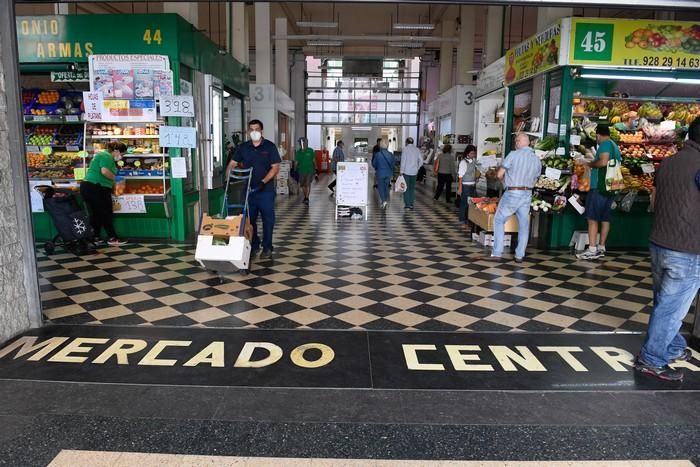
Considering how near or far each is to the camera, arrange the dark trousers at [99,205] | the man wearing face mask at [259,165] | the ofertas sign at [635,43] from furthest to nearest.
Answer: the dark trousers at [99,205], the ofertas sign at [635,43], the man wearing face mask at [259,165]

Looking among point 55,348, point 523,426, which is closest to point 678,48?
point 523,426

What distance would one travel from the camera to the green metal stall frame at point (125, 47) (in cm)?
662

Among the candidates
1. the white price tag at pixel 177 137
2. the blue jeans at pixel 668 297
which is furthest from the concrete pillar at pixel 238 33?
the blue jeans at pixel 668 297

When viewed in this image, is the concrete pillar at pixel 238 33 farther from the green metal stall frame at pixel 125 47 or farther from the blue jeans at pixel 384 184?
the blue jeans at pixel 384 184

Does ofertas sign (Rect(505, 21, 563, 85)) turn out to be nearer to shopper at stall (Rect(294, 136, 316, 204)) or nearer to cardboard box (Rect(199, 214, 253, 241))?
cardboard box (Rect(199, 214, 253, 241))

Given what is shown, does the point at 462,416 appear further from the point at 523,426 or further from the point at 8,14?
the point at 8,14

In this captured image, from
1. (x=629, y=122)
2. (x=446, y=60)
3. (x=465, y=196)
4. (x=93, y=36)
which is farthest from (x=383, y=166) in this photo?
(x=446, y=60)

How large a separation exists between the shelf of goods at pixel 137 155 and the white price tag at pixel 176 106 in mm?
451

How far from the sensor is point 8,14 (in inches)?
132

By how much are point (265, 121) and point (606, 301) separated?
10.7 m

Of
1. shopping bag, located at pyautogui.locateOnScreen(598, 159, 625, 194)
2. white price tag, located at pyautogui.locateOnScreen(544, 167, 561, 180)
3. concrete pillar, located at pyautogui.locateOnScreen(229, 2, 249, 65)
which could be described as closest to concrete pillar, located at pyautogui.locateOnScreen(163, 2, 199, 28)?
concrete pillar, located at pyautogui.locateOnScreen(229, 2, 249, 65)

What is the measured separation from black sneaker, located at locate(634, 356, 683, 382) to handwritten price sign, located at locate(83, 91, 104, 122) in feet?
21.6

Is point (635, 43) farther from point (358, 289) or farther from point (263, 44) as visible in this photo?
point (263, 44)

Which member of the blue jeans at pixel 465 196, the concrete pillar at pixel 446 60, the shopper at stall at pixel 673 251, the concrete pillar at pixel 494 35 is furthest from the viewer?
Answer: the concrete pillar at pixel 446 60
